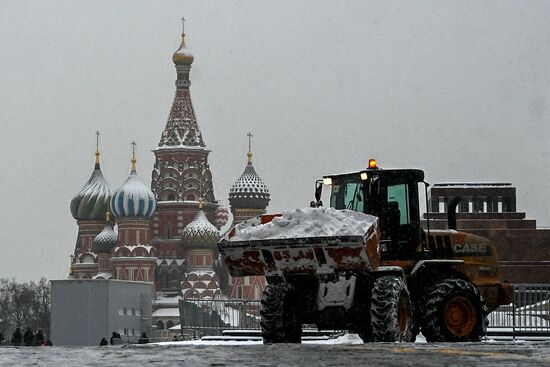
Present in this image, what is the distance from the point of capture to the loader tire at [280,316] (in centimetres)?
1641

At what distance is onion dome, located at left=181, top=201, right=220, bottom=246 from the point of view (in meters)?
120

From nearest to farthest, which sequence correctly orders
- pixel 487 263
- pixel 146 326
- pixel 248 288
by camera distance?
1. pixel 487 263
2. pixel 146 326
3. pixel 248 288

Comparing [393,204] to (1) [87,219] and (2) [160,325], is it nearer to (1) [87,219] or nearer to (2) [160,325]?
(2) [160,325]

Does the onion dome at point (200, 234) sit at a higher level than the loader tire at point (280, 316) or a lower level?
higher

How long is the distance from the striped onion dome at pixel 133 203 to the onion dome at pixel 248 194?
1269 centimetres

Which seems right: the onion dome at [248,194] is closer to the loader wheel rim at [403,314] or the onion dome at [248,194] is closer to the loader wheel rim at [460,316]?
the loader wheel rim at [460,316]

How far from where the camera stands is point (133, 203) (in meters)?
121

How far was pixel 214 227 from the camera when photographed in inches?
4847

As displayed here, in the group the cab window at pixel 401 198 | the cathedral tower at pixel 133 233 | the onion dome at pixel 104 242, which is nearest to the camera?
the cab window at pixel 401 198

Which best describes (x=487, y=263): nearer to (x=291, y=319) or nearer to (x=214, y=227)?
(x=291, y=319)

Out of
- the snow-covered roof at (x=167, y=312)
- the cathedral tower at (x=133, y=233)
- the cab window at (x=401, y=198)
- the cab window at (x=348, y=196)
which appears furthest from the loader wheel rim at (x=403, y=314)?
the cathedral tower at (x=133, y=233)

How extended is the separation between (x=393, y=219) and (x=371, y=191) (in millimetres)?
469

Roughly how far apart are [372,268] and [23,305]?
127452 mm

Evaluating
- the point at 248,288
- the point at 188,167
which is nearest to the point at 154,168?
the point at 188,167
